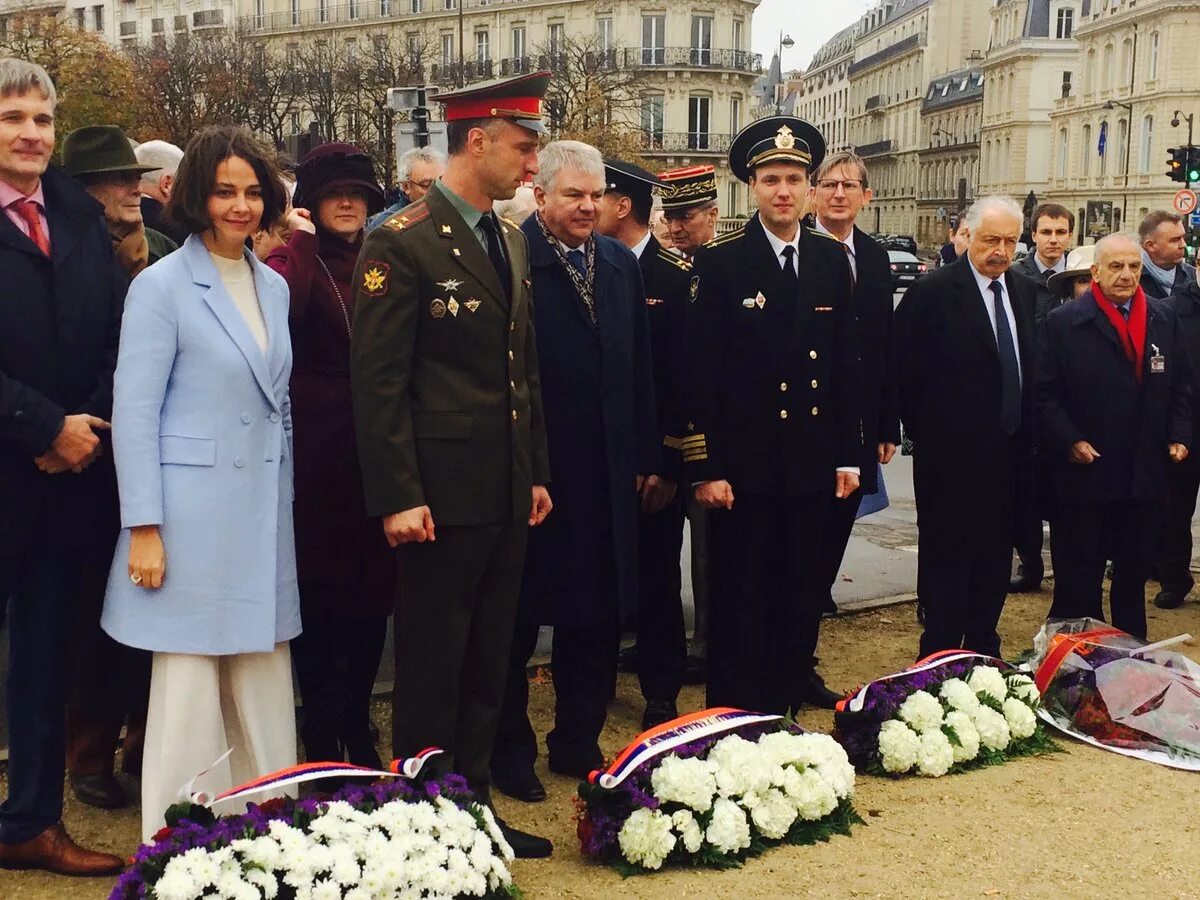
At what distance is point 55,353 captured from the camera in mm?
4023

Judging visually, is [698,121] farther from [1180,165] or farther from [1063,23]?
[1180,165]

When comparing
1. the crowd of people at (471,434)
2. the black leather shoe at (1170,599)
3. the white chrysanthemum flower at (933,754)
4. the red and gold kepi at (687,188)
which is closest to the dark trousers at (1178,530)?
the black leather shoe at (1170,599)

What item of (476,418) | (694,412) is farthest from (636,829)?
(694,412)

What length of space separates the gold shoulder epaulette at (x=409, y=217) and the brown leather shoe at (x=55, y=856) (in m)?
2.03

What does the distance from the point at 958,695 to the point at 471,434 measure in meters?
2.37

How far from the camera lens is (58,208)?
4109 mm

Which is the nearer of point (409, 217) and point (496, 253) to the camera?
point (409, 217)

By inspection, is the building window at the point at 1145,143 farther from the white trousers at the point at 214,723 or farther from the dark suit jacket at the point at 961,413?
the white trousers at the point at 214,723

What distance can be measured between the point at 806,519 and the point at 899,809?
3.73 ft

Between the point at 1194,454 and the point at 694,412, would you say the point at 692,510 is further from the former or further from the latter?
the point at 1194,454

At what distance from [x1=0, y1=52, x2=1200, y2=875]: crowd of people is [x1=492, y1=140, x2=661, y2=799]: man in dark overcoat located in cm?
1

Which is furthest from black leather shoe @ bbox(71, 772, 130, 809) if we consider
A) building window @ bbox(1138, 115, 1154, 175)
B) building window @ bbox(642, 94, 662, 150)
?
building window @ bbox(1138, 115, 1154, 175)

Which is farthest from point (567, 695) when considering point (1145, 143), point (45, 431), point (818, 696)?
point (1145, 143)

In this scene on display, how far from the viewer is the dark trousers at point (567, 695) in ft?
16.6
